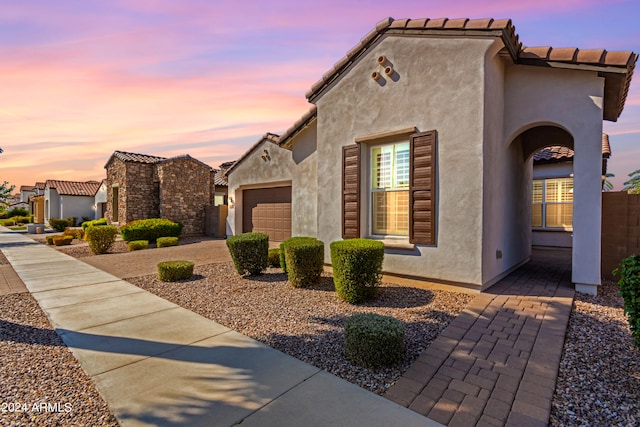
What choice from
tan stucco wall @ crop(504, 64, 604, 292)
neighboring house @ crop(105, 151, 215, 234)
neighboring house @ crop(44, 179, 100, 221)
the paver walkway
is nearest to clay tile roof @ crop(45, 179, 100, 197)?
neighboring house @ crop(44, 179, 100, 221)

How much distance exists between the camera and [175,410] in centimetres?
298

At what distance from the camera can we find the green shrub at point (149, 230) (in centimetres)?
1638

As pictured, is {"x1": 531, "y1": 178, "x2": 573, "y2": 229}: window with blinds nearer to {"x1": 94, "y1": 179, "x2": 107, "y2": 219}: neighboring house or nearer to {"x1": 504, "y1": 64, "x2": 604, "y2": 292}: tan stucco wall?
{"x1": 504, "y1": 64, "x2": 604, "y2": 292}: tan stucco wall

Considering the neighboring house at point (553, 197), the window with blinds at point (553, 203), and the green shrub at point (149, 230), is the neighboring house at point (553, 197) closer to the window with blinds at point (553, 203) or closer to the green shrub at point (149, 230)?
the window with blinds at point (553, 203)

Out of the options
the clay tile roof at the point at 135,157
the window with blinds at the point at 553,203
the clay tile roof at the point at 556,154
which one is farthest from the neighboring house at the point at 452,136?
the clay tile roof at the point at 135,157

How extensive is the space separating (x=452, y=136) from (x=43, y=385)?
743 centimetres

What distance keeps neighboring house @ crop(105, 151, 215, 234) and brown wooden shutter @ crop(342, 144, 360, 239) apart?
15047mm

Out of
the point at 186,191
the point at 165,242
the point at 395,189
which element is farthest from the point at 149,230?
the point at 395,189

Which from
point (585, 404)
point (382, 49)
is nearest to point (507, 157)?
point (382, 49)

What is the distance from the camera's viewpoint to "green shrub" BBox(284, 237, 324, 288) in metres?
7.24

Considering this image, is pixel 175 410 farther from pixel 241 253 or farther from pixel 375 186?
pixel 375 186

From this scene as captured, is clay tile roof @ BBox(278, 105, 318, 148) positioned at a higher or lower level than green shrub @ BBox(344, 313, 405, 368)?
higher

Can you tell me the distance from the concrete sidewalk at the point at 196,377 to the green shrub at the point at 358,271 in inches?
86.4

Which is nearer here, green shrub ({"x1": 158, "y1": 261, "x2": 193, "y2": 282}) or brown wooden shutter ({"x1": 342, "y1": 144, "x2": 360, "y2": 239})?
brown wooden shutter ({"x1": 342, "y1": 144, "x2": 360, "y2": 239})
